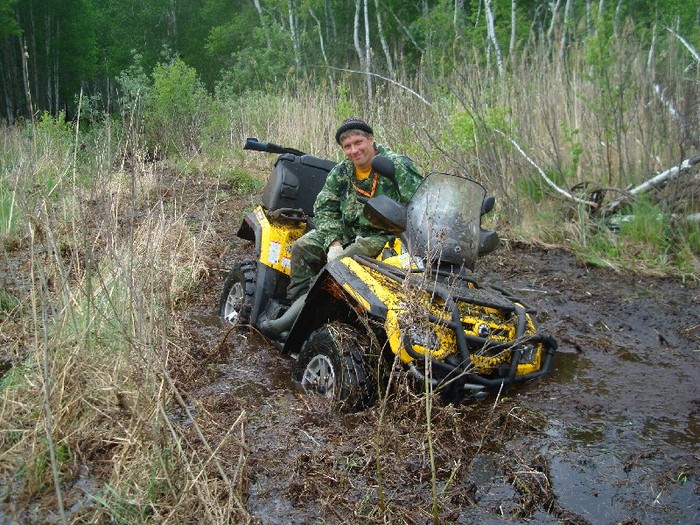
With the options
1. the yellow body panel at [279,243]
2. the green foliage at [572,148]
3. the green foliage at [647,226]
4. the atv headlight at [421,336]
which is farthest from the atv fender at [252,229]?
the green foliage at [647,226]

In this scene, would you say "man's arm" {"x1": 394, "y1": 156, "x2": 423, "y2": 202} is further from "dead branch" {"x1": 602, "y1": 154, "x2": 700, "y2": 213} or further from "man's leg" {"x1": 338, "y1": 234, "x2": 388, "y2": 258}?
"dead branch" {"x1": 602, "y1": 154, "x2": 700, "y2": 213}

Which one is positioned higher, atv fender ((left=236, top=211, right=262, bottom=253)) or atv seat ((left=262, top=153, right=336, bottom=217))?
atv seat ((left=262, top=153, right=336, bottom=217))

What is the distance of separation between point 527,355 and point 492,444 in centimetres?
48

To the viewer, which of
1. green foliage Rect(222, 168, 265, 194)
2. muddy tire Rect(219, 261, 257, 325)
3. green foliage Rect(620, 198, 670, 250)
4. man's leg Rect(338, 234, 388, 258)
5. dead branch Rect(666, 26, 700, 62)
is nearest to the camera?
man's leg Rect(338, 234, 388, 258)

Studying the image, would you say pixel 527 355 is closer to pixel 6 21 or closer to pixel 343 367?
pixel 343 367

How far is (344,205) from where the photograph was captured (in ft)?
15.9

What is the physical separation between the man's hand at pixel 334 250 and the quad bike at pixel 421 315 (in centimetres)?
→ 36

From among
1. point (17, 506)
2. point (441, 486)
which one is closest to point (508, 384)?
point (441, 486)

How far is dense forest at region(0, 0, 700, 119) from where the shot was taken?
1499cm

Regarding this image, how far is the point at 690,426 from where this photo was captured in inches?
153

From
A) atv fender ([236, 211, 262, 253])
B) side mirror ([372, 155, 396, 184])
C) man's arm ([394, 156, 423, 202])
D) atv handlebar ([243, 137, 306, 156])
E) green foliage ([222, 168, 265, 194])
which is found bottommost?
green foliage ([222, 168, 265, 194])

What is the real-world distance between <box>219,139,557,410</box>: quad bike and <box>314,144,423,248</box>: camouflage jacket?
47 centimetres

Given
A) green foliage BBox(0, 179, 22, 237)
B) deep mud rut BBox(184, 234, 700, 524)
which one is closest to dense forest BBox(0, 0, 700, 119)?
green foliage BBox(0, 179, 22, 237)

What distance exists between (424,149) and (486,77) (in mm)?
1086
